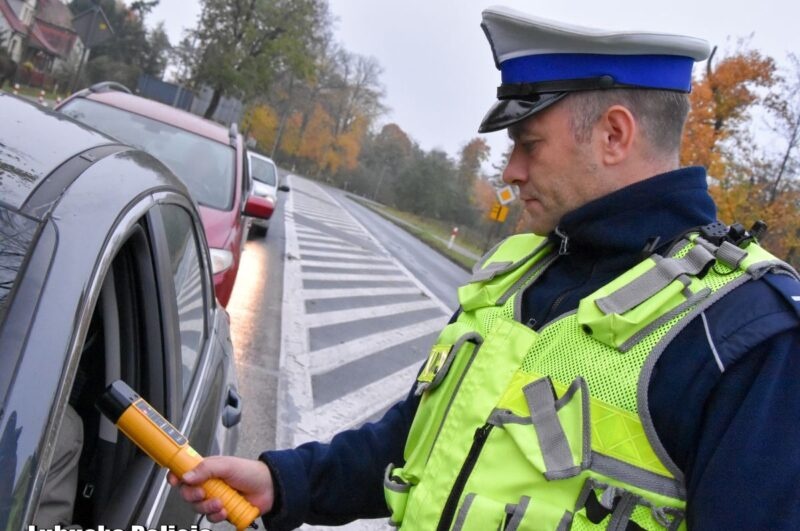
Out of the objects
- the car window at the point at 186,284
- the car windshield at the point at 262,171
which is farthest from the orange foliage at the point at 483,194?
the car window at the point at 186,284

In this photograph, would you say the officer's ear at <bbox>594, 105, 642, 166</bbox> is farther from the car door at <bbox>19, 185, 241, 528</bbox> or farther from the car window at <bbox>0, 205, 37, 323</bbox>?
the car window at <bbox>0, 205, 37, 323</bbox>

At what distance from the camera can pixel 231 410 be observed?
2.58 meters

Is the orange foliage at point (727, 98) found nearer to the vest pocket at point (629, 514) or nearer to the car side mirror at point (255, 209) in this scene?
the car side mirror at point (255, 209)

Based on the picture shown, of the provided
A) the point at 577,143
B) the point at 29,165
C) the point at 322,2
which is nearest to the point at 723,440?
the point at 577,143

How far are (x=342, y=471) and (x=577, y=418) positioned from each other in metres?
0.76

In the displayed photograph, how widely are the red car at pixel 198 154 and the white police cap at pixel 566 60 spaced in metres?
3.72

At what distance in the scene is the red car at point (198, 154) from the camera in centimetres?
528

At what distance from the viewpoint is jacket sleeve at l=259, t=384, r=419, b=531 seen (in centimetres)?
178

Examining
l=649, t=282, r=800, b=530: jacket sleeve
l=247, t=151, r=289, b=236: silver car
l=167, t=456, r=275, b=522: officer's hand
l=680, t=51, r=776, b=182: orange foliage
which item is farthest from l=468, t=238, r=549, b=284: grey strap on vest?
l=680, t=51, r=776, b=182: orange foliage

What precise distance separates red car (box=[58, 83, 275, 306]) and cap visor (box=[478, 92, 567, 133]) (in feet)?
12.1

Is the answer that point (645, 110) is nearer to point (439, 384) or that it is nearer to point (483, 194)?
point (439, 384)

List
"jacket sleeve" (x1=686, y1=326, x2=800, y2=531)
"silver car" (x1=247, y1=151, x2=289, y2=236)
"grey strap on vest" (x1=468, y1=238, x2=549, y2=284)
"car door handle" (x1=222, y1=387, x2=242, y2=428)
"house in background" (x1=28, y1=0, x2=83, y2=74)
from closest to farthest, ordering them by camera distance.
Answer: "jacket sleeve" (x1=686, y1=326, x2=800, y2=531)
"grey strap on vest" (x1=468, y1=238, x2=549, y2=284)
"car door handle" (x1=222, y1=387, x2=242, y2=428)
"silver car" (x1=247, y1=151, x2=289, y2=236)
"house in background" (x1=28, y1=0, x2=83, y2=74)

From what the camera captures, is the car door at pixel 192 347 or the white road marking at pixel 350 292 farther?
the white road marking at pixel 350 292

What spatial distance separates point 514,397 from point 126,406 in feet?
2.45
